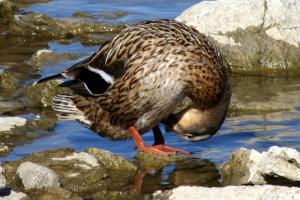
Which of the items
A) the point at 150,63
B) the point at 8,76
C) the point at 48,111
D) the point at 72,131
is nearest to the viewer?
the point at 150,63

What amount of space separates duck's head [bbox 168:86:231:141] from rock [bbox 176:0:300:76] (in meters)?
3.48

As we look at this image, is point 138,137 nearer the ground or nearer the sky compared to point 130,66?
nearer the ground

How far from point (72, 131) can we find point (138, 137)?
1.16 m

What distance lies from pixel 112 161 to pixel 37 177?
32.5 inches

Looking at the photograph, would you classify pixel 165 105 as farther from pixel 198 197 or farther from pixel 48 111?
pixel 48 111

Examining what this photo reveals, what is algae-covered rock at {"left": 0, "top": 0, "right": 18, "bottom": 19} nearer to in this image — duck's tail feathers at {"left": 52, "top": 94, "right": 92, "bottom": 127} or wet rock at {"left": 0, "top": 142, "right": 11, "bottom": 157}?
duck's tail feathers at {"left": 52, "top": 94, "right": 92, "bottom": 127}

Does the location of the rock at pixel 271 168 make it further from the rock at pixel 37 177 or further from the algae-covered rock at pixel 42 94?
the algae-covered rock at pixel 42 94

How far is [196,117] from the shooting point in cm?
772

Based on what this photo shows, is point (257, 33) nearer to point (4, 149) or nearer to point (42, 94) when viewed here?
point (42, 94)

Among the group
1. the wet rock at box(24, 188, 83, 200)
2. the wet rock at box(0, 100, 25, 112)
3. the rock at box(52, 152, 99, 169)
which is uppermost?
the rock at box(52, 152, 99, 169)

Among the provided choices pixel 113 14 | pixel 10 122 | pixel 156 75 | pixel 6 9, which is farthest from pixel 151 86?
pixel 6 9

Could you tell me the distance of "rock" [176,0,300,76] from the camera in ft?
36.8

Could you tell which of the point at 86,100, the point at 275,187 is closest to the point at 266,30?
the point at 86,100

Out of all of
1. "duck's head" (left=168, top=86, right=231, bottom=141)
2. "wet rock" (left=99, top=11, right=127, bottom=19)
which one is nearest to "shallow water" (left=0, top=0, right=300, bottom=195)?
"duck's head" (left=168, top=86, right=231, bottom=141)
